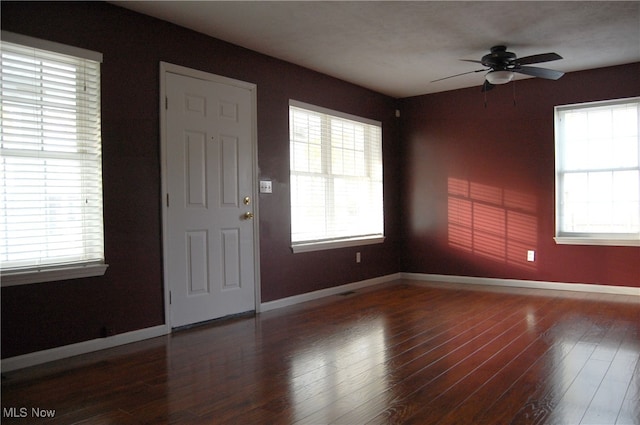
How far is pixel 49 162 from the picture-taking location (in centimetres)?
322

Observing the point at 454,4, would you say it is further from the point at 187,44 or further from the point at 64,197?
the point at 64,197

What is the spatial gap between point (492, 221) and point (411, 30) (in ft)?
9.57

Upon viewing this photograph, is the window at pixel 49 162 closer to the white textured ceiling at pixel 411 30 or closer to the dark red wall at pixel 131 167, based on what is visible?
the dark red wall at pixel 131 167

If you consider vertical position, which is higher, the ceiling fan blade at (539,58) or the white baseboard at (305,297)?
the ceiling fan blade at (539,58)

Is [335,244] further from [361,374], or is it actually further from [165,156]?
[361,374]

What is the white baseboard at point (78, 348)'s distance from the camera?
302 cm

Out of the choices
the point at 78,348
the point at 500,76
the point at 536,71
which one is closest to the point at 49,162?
the point at 78,348

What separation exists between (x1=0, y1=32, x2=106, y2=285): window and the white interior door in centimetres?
61

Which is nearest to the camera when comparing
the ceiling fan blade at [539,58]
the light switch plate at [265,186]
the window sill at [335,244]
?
the ceiling fan blade at [539,58]

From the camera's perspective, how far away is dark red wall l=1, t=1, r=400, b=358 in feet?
10.3

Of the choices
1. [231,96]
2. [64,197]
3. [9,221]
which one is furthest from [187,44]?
[9,221]

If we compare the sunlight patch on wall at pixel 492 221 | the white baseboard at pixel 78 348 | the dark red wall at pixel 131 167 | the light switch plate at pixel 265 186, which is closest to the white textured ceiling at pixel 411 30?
the dark red wall at pixel 131 167

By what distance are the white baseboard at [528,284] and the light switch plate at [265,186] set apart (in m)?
2.89

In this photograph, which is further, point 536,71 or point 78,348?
point 536,71
